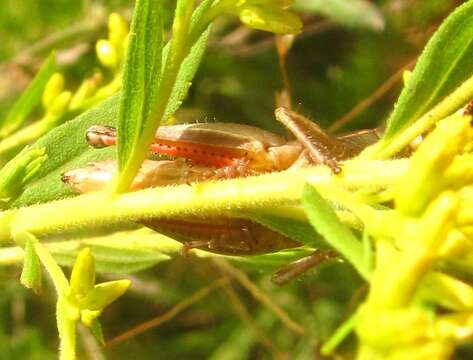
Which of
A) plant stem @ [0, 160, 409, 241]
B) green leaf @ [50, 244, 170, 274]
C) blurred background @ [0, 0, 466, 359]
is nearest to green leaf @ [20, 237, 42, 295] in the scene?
plant stem @ [0, 160, 409, 241]

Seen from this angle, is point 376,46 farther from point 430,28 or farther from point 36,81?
point 36,81

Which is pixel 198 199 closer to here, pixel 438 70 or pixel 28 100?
pixel 438 70

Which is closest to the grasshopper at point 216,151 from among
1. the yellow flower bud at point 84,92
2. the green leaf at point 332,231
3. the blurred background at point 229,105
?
the green leaf at point 332,231

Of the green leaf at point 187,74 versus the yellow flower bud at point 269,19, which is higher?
the green leaf at point 187,74

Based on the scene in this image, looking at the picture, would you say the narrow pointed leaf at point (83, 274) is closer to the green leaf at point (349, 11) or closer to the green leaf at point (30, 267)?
the green leaf at point (30, 267)

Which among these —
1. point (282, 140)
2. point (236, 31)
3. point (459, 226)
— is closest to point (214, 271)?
point (236, 31)
